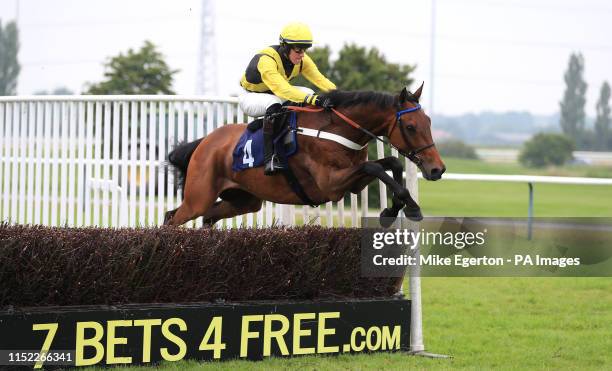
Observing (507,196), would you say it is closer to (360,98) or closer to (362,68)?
(362,68)

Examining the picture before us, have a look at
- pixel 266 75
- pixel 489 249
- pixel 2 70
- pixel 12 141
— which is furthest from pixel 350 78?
pixel 2 70

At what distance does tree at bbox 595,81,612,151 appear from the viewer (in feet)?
122

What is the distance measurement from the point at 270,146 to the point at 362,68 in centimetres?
1618

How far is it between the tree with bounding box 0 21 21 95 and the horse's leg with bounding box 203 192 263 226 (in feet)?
Result: 89.1

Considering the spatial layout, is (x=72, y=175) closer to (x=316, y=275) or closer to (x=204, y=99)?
(x=204, y=99)

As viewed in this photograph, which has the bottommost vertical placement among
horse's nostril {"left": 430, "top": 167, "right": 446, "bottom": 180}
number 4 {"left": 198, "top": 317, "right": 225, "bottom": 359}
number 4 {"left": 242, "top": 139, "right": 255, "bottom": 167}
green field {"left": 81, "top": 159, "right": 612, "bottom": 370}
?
green field {"left": 81, "top": 159, "right": 612, "bottom": 370}

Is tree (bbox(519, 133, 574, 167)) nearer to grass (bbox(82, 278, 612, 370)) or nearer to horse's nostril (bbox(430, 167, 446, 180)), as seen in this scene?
grass (bbox(82, 278, 612, 370))

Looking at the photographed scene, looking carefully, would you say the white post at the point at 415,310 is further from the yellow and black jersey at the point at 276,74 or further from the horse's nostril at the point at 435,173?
the yellow and black jersey at the point at 276,74

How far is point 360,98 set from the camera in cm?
646

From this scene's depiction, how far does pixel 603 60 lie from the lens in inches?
1494

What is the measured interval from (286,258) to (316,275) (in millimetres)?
223

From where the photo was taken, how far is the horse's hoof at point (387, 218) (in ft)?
19.7

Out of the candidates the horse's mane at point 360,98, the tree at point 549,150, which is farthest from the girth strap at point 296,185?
the tree at point 549,150

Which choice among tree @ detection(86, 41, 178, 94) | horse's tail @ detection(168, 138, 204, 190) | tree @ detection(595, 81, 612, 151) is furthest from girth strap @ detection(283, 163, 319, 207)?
tree @ detection(595, 81, 612, 151)
